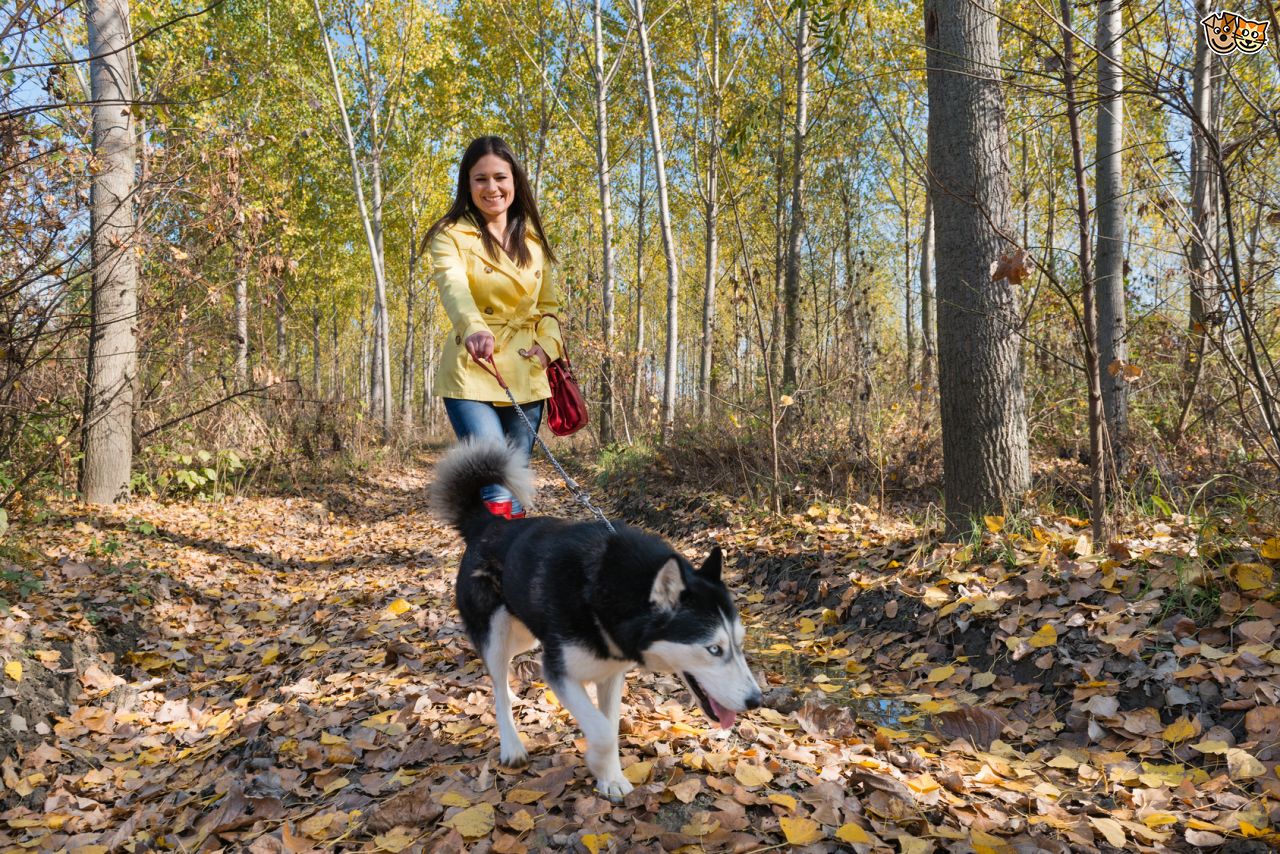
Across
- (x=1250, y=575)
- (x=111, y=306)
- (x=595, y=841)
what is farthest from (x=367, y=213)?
(x=1250, y=575)

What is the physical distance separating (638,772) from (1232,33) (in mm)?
5044

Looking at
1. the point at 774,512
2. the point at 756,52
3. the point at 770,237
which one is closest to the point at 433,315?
the point at 770,237

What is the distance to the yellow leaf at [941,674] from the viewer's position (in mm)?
3766

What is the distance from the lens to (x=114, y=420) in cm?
747

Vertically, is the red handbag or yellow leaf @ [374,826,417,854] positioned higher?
the red handbag

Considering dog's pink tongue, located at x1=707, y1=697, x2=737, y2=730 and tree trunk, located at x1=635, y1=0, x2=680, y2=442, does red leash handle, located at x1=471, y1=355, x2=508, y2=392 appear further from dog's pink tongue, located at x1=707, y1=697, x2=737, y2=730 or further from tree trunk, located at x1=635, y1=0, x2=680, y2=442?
tree trunk, located at x1=635, y1=0, x2=680, y2=442

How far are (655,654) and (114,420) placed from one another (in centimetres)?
762

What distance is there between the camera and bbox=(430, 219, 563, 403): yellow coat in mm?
3656

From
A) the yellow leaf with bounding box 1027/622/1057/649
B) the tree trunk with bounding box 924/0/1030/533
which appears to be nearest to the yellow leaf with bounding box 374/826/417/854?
the yellow leaf with bounding box 1027/622/1057/649

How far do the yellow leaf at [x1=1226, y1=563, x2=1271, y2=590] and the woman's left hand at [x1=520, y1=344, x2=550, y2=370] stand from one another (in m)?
3.67

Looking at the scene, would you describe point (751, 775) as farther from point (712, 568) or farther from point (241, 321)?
point (241, 321)

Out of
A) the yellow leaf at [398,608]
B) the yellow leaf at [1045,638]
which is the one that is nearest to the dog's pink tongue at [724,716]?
the yellow leaf at [1045,638]

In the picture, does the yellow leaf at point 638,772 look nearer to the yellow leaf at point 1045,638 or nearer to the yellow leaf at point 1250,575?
the yellow leaf at point 1045,638

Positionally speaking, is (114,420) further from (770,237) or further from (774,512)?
(770,237)
